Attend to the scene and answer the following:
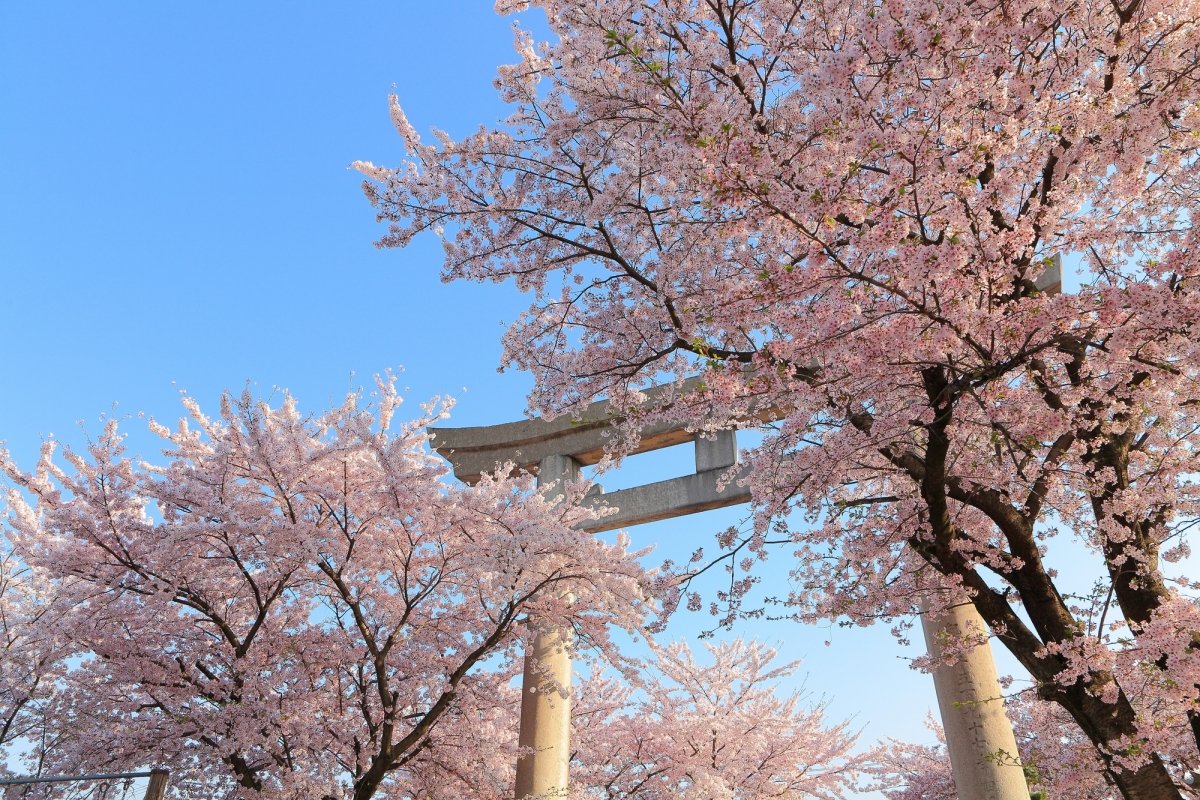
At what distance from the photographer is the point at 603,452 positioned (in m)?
11.0

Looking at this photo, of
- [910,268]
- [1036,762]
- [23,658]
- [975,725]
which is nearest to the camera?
[910,268]

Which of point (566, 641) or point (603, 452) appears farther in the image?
point (603, 452)

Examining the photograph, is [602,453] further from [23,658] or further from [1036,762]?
[23,658]

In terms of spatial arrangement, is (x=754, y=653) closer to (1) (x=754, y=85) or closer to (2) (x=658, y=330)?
(2) (x=658, y=330)

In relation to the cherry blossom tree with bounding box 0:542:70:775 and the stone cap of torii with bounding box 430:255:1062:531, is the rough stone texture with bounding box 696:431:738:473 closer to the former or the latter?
the stone cap of torii with bounding box 430:255:1062:531

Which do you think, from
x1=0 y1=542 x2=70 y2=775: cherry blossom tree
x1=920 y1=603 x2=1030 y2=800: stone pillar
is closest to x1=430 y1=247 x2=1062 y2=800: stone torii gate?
x1=920 y1=603 x2=1030 y2=800: stone pillar

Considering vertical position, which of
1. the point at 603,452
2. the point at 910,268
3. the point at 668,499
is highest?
the point at 603,452

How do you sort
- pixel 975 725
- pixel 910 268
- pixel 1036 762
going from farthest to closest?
pixel 1036 762
pixel 975 725
pixel 910 268

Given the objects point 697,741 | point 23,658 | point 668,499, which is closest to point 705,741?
point 697,741

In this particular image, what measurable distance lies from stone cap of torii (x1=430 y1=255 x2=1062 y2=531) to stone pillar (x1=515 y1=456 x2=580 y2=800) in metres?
2.02

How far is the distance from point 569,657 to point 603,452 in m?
3.01

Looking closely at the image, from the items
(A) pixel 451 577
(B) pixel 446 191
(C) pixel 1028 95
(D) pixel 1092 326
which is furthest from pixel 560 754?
(C) pixel 1028 95

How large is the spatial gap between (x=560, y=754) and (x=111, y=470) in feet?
19.6

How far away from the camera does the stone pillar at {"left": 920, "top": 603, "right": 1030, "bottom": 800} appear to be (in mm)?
6820
